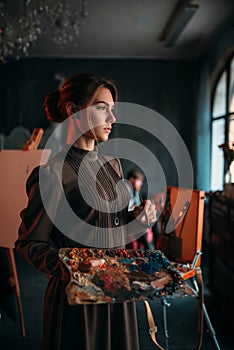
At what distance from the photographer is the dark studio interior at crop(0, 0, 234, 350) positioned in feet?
7.57

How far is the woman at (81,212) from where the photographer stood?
959 mm

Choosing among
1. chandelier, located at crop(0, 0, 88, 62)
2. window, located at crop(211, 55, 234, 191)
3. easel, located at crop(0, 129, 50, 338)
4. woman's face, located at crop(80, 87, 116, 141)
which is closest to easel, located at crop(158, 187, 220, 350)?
easel, located at crop(0, 129, 50, 338)

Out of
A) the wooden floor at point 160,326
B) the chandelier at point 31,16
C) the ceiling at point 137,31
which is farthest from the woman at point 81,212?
the ceiling at point 137,31

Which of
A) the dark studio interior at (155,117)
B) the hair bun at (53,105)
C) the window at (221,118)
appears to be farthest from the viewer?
the window at (221,118)

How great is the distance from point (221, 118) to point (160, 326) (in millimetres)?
3163

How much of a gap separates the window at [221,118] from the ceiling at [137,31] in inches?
23.1

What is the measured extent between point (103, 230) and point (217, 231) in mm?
2043

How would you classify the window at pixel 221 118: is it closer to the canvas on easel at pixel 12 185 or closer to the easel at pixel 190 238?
the easel at pixel 190 238

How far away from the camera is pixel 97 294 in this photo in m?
0.79

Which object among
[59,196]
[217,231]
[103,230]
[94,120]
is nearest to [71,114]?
[94,120]

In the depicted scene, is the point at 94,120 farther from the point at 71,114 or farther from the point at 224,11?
the point at 224,11

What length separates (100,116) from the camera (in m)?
1.02

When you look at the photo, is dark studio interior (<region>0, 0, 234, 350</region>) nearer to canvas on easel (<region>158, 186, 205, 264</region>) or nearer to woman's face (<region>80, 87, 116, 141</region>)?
canvas on easel (<region>158, 186, 205, 264</region>)

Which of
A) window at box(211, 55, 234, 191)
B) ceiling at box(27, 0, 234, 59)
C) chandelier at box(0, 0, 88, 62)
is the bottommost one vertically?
window at box(211, 55, 234, 191)
